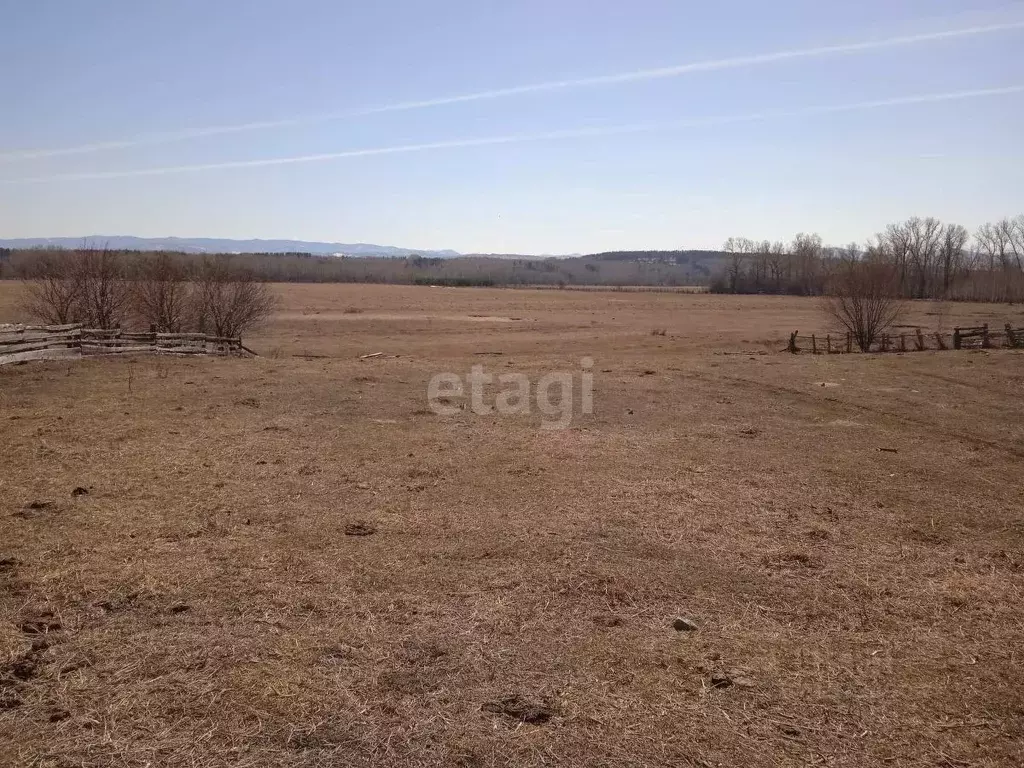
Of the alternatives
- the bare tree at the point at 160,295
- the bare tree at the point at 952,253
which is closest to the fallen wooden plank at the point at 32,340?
the bare tree at the point at 160,295

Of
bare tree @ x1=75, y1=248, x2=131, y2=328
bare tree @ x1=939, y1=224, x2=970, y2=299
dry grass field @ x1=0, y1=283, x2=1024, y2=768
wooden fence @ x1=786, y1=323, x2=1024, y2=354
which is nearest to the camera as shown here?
dry grass field @ x1=0, y1=283, x2=1024, y2=768

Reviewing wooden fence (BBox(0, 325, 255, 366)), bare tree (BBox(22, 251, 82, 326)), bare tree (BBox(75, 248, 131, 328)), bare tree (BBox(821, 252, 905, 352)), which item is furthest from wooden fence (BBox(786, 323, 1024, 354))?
bare tree (BBox(22, 251, 82, 326))

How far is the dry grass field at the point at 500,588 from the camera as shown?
4066 mm

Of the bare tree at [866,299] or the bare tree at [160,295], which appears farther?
the bare tree at [866,299]

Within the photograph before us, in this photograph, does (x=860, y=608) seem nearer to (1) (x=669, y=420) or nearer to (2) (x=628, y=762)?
(2) (x=628, y=762)

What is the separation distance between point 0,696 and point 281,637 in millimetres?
1571

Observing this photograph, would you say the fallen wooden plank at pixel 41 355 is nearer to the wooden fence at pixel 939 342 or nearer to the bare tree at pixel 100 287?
the bare tree at pixel 100 287

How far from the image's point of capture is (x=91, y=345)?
20.0 metres

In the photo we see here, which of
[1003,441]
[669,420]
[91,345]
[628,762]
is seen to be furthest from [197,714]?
[91,345]

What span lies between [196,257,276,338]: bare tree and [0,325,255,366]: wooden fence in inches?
142

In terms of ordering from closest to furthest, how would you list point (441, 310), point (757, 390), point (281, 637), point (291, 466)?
1. point (281, 637)
2. point (291, 466)
3. point (757, 390)
4. point (441, 310)

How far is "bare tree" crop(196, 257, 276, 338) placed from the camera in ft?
91.4

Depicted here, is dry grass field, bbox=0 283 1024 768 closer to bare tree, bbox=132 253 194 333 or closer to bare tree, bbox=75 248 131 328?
bare tree, bbox=75 248 131 328

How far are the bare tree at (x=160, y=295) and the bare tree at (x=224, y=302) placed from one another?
0.83 metres
